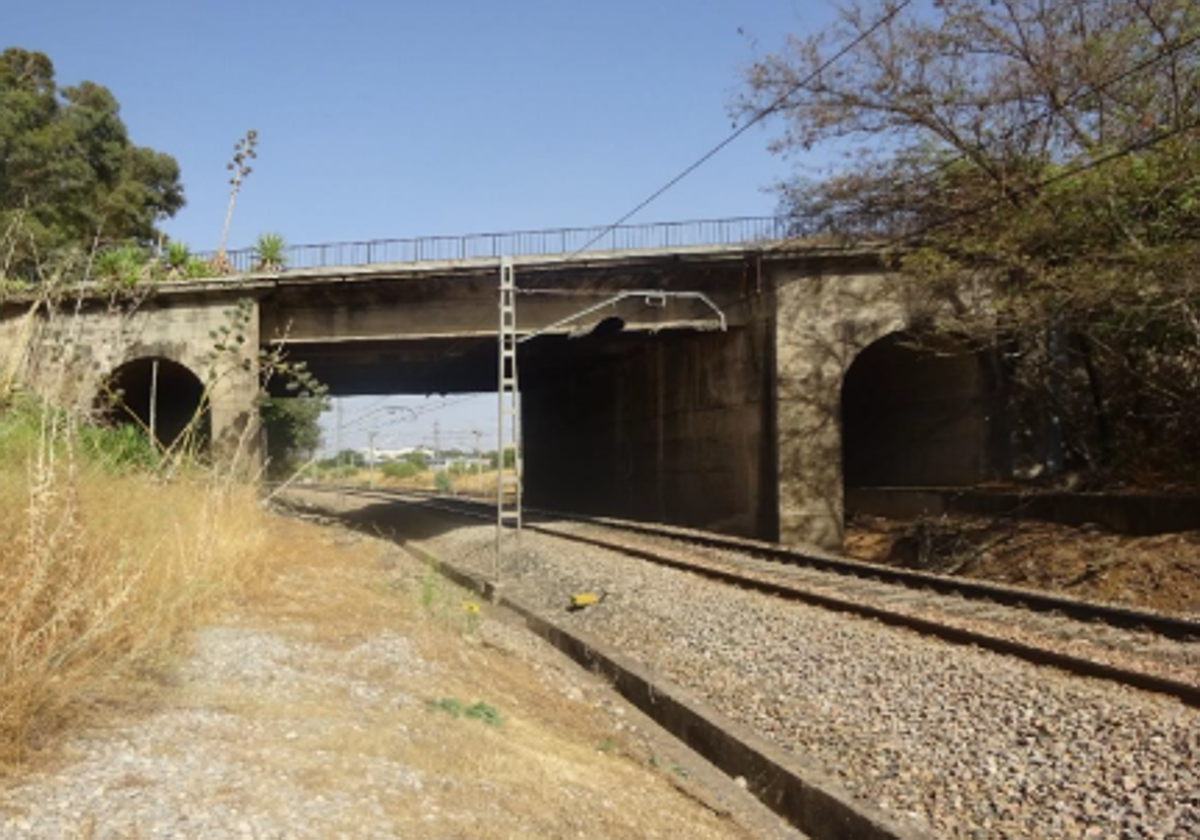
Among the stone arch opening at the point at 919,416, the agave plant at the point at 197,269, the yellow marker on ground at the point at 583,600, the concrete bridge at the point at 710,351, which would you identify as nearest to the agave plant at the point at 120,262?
the concrete bridge at the point at 710,351

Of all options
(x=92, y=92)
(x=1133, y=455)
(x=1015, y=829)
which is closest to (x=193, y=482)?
(x=1015, y=829)

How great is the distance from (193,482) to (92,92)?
43191mm

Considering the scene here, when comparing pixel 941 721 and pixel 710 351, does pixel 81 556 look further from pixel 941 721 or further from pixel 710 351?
pixel 710 351

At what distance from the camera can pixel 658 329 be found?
23875mm

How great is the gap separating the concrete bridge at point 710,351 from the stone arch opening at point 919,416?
0.05 metres

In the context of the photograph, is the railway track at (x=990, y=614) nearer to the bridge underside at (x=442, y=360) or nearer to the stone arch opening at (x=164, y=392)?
the bridge underside at (x=442, y=360)

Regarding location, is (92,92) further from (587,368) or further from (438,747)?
(438,747)

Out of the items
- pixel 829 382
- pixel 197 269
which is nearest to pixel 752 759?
pixel 829 382

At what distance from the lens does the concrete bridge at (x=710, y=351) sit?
73.3ft

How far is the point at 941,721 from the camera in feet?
22.9

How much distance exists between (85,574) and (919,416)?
70.9ft

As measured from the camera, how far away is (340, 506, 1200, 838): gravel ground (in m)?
5.44

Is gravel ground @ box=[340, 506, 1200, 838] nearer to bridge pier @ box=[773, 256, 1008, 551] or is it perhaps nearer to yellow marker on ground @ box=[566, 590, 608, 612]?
yellow marker on ground @ box=[566, 590, 608, 612]

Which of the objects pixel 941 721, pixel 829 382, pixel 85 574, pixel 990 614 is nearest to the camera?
pixel 85 574
